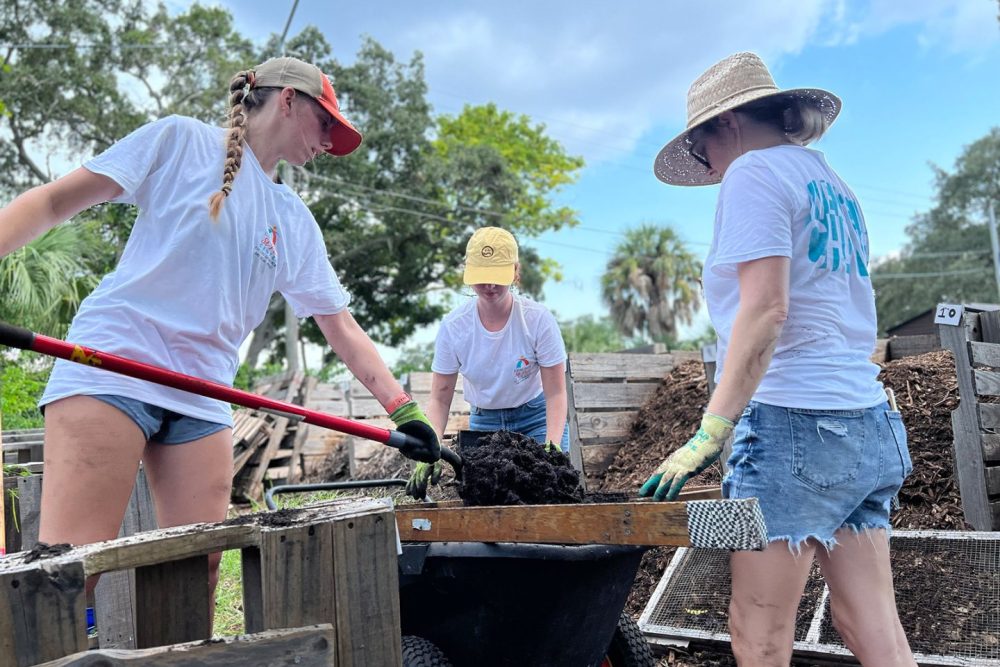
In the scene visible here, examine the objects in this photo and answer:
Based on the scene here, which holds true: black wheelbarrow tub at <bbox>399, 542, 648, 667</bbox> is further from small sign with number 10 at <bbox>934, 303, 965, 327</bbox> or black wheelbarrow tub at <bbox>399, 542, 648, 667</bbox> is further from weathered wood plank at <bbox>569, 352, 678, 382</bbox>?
weathered wood plank at <bbox>569, 352, 678, 382</bbox>

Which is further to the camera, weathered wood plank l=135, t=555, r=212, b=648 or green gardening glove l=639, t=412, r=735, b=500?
green gardening glove l=639, t=412, r=735, b=500

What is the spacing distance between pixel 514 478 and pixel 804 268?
110cm

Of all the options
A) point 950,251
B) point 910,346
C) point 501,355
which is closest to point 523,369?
point 501,355

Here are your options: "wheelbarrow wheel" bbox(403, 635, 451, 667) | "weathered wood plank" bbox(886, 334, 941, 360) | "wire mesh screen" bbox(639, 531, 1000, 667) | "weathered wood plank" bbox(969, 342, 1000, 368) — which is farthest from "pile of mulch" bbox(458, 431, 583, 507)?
"weathered wood plank" bbox(886, 334, 941, 360)

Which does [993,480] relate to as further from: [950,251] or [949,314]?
[950,251]

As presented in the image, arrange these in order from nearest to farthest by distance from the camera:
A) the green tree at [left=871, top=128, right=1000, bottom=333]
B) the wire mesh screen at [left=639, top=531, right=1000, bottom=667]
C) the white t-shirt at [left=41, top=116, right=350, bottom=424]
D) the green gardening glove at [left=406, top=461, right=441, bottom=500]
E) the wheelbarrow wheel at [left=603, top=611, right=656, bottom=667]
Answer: the white t-shirt at [left=41, top=116, right=350, bottom=424]
the wheelbarrow wheel at [left=603, top=611, right=656, bottom=667]
the green gardening glove at [left=406, top=461, right=441, bottom=500]
the wire mesh screen at [left=639, top=531, right=1000, bottom=667]
the green tree at [left=871, top=128, right=1000, bottom=333]

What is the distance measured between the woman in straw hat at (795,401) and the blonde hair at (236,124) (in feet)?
4.24

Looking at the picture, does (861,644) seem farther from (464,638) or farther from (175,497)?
(175,497)

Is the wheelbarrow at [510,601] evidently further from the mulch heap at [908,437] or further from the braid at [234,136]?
the mulch heap at [908,437]

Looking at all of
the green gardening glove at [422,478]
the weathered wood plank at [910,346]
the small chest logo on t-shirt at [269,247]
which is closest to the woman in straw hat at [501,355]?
the green gardening glove at [422,478]

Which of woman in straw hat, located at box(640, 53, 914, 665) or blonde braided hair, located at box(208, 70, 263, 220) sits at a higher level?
blonde braided hair, located at box(208, 70, 263, 220)

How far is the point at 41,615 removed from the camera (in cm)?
134

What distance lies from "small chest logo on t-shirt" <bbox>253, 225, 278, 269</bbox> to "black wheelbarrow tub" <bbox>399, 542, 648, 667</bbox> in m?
0.93

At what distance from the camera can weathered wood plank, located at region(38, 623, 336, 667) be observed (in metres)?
1.31
